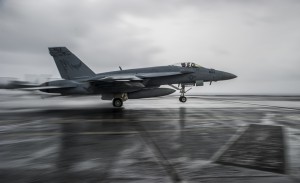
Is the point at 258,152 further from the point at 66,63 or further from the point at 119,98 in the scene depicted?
the point at 66,63

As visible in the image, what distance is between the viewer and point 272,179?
410cm

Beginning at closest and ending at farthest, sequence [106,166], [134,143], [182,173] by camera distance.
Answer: [182,173] → [106,166] → [134,143]

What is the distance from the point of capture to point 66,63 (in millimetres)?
20641

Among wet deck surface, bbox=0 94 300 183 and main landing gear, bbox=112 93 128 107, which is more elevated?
main landing gear, bbox=112 93 128 107

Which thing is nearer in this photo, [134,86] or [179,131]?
[179,131]

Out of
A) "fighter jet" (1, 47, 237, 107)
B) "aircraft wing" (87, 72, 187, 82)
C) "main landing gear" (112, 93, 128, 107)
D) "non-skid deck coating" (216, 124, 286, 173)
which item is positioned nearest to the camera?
"non-skid deck coating" (216, 124, 286, 173)

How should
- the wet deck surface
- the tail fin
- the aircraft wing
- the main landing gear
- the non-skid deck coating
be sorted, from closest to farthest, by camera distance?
the wet deck surface, the non-skid deck coating, the aircraft wing, the main landing gear, the tail fin

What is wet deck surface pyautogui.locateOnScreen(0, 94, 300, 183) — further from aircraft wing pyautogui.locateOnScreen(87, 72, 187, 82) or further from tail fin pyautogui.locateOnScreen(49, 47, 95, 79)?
tail fin pyautogui.locateOnScreen(49, 47, 95, 79)

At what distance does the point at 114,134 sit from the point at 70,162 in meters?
3.21

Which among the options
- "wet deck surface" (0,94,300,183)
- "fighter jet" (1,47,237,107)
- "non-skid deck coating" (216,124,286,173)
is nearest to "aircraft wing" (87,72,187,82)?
"fighter jet" (1,47,237,107)

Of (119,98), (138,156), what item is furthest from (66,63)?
(138,156)

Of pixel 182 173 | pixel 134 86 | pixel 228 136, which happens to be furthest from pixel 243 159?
pixel 134 86

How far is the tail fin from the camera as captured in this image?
2061cm

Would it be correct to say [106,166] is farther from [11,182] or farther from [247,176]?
[247,176]
